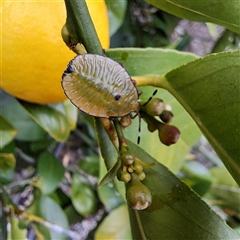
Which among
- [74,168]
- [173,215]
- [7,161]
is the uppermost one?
[173,215]

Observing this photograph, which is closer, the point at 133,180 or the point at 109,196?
the point at 133,180

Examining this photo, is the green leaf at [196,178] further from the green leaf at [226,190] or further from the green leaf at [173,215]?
the green leaf at [173,215]

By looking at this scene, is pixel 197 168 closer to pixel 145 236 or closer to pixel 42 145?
pixel 42 145

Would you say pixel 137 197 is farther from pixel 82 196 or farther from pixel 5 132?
pixel 82 196

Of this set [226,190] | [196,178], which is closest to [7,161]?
[196,178]

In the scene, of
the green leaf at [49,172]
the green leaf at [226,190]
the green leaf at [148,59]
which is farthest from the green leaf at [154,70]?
the green leaf at [226,190]

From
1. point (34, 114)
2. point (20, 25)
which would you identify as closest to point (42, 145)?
point (34, 114)

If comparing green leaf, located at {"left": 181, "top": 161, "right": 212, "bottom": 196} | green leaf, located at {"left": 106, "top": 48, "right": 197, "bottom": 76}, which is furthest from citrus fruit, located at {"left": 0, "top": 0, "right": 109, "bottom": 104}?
green leaf, located at {"left": 181, "top": 161, "right": 212, "bottom": 196}
